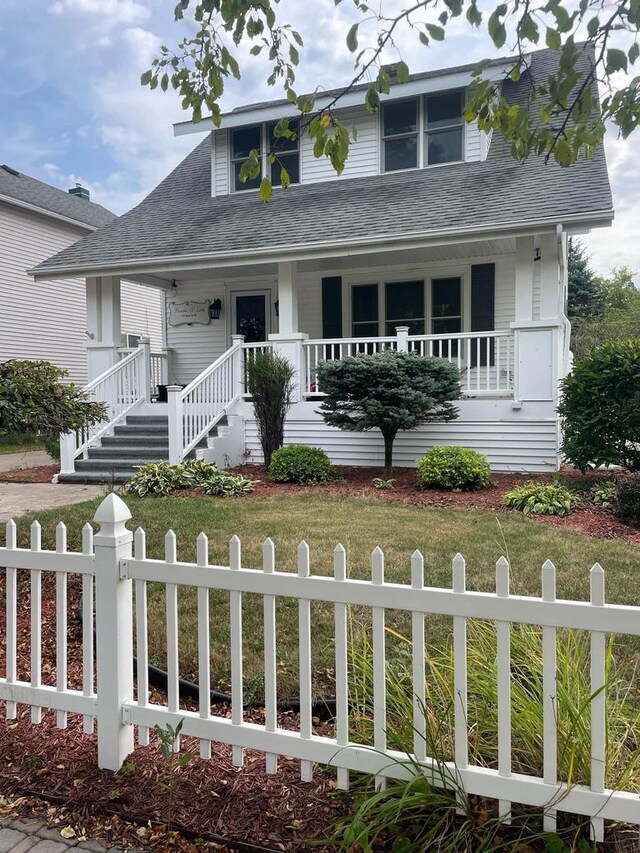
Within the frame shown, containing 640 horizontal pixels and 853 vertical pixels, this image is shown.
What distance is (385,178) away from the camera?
1255 centimetres

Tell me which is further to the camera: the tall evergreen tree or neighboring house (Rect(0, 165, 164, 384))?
the tall evergreen tree

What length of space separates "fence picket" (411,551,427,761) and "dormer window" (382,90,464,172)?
1179 cm

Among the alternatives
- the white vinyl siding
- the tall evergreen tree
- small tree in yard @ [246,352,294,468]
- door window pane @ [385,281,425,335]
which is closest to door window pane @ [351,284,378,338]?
door window pane @ [385,281,425,335]

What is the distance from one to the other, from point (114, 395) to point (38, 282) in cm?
970

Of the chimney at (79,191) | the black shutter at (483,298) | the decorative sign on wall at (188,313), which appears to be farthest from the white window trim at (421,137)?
the chimney at (79,191)

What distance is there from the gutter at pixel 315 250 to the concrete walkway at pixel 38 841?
8.94 metres

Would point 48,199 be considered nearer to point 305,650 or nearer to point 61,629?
point 61,629

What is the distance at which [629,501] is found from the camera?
6.31 meters

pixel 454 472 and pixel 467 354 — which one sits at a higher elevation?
pixel 467 354

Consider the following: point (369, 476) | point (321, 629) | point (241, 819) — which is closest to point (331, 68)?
point (321, 629)

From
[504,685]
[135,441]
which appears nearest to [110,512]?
[504,685]

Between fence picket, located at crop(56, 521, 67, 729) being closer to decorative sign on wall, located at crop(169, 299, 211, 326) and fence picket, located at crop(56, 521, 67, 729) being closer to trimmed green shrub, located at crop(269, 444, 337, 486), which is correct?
trimmed green shrub, located at crop(269, 444, 337, 486)

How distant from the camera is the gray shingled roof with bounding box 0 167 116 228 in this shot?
18003 mm

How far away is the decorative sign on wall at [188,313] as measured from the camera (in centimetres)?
1374
